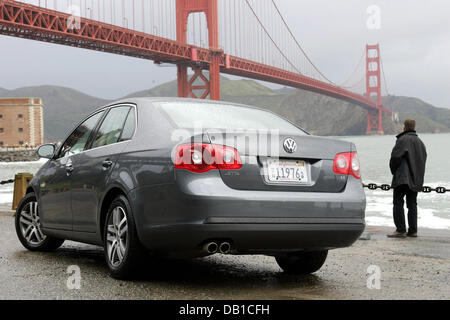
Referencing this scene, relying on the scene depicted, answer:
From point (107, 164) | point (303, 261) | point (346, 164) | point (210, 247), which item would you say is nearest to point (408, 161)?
point (303, 261)

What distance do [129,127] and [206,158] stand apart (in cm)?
109

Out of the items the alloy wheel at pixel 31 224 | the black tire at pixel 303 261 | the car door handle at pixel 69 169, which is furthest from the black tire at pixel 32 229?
the black tire at pixel 303 261

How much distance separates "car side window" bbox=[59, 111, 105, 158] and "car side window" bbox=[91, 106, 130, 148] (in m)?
0.19

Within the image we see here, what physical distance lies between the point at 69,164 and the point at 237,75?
6017cm

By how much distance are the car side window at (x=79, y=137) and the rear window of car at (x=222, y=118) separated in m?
1.00

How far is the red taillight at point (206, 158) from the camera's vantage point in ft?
13.2

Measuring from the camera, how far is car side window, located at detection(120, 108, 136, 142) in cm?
482

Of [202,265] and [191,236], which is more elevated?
[191,236]

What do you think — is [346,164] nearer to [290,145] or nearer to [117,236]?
[290,145]

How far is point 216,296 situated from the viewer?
13.5ft

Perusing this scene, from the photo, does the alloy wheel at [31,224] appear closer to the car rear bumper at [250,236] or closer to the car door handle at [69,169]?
the car door handle at [69,169]

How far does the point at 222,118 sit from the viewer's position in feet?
16.1
